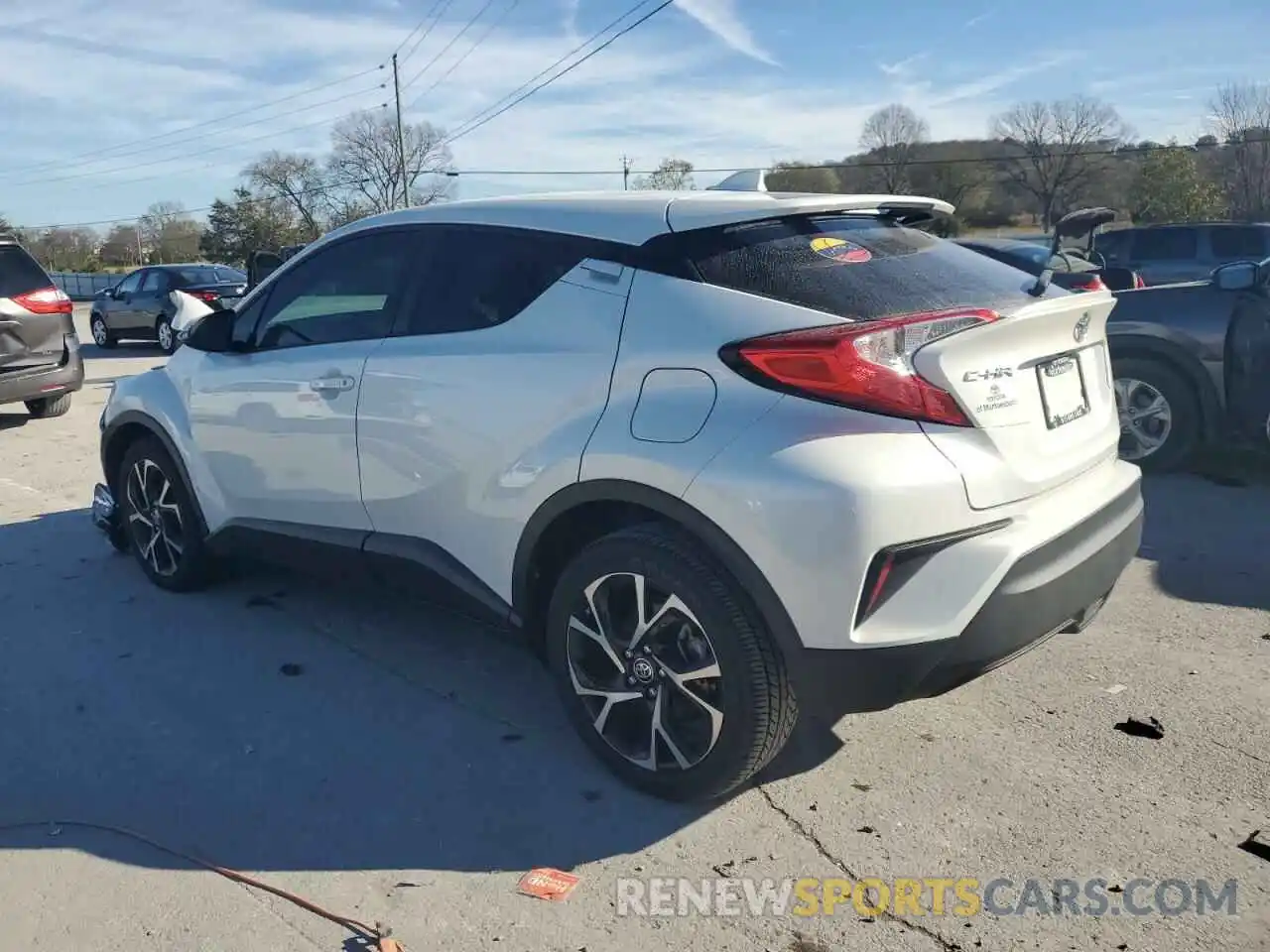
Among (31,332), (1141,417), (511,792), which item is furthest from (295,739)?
(31,332)

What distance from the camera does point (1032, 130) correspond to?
55.1 metres

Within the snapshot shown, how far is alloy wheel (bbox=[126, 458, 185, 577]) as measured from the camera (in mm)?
5035

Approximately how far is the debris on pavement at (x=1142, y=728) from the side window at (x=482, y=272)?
229 centimetres

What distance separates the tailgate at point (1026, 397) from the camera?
2.79 m

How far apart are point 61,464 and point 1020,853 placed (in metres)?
7.95

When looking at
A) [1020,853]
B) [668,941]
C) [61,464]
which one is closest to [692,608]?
[668,941]

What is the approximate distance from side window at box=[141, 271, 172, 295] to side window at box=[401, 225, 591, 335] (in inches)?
689

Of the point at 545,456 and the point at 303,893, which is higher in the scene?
the point at 545,456

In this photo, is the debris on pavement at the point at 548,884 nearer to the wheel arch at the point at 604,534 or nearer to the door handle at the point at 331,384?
the wheel arch at the point at 604,534

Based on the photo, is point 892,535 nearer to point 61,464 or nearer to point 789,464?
Answer: point 789,464

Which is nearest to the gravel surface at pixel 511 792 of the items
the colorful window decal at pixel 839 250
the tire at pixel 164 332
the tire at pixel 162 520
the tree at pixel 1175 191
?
the tire at pixel 162 520

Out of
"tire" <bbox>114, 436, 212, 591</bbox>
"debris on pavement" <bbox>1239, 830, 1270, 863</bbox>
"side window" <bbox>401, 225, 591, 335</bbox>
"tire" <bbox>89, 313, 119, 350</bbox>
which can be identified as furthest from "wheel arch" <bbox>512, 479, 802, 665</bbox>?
"tire" <bbox>89, 313, 119, 350</bbox>

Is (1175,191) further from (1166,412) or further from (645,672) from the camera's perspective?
(645,672)

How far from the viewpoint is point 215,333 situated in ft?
15.1
